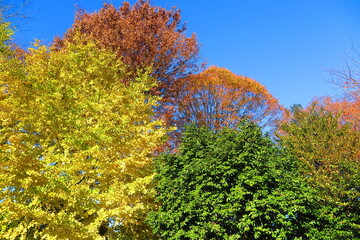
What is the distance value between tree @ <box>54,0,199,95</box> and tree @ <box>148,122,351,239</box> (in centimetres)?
915

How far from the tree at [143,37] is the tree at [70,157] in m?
5.23

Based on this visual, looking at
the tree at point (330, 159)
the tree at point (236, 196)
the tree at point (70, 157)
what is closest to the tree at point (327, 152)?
the tree at point (330, 159)

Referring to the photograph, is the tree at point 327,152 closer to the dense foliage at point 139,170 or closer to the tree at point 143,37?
the dense foliage at point 139,170

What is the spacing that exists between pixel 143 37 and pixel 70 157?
36.5ft

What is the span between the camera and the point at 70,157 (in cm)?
876

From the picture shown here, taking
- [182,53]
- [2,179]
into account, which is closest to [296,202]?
[2,179]

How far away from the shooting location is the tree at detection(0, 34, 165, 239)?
300 inches

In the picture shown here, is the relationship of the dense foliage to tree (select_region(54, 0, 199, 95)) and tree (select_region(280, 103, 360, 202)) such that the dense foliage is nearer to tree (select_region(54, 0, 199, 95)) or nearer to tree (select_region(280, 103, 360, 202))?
A: tree (select_region(280, 103, 360, 202))

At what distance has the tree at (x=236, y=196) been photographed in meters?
7.98

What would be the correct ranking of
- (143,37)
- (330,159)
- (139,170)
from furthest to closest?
(143,37) < (330,159) < (139,170)

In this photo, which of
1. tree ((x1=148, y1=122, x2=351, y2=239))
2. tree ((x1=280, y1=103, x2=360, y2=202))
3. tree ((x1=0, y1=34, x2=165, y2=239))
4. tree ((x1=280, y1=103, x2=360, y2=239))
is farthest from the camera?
tree ((x1=280, y1=103, x2=360, y2=202))

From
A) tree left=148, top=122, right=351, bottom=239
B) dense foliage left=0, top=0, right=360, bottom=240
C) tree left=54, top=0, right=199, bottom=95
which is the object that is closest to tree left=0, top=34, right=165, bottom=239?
dense foliage left=0, top=0, right=360, bottom=240

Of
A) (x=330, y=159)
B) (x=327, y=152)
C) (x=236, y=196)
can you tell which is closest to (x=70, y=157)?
(x=236, y=196)

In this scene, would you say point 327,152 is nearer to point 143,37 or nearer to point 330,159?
point 330,159
